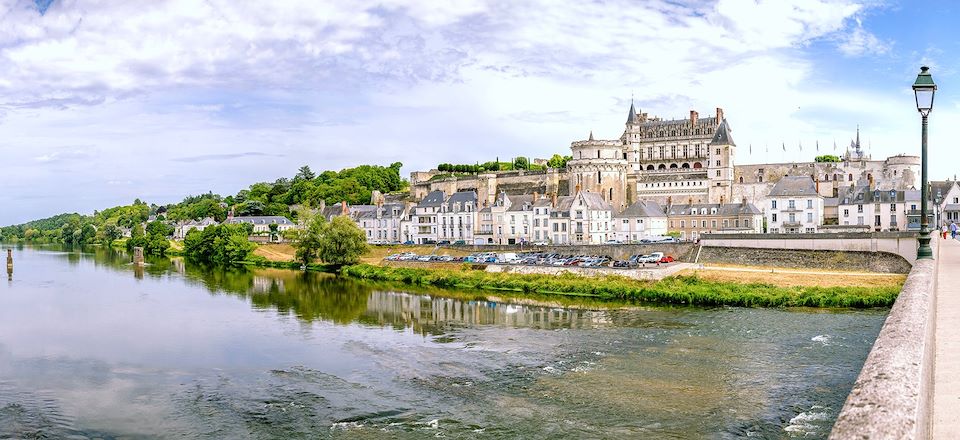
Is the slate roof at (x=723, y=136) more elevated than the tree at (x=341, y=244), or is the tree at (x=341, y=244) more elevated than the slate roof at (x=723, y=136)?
the slate roof at (x=723, y=136)

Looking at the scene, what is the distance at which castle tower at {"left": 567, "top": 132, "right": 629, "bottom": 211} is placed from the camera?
5497 cm

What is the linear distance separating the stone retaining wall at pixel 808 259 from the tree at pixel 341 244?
1856 centimetres

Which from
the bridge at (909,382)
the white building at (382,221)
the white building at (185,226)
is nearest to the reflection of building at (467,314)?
the bridge at (909,382)

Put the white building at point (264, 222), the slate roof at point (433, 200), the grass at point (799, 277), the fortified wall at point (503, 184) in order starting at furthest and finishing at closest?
the white building at point (264, 222) → the fortified wall at point (503, 184) → the slate roof at point (433, 200) → the grass at point (799, 277)

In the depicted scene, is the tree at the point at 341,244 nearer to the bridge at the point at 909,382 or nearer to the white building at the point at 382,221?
the white building at the point at 382,221

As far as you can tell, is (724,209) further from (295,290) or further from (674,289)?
(295,290)

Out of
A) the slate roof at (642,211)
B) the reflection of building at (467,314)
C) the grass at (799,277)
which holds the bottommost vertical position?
the reflection of building at (467,314)

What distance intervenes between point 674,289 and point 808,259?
902cm

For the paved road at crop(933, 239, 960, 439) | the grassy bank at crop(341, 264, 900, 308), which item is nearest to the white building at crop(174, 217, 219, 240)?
the grassy bank at crop(341, 264, 900, 308)

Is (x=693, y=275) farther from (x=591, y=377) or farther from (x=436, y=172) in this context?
(x=436, y=172)

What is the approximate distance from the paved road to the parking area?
78.1ft

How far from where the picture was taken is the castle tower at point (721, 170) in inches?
2138

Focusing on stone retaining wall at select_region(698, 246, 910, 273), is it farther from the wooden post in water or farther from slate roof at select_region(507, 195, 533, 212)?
the wooden post in water

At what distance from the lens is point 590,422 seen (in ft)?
41.5
